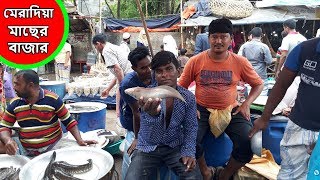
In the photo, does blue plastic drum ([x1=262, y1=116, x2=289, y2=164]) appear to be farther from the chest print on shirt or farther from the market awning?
the market awning

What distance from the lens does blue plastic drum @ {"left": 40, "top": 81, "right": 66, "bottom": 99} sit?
670 cm

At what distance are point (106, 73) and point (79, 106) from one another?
4.16 metres

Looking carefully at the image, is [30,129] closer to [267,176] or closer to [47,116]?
[47,116]

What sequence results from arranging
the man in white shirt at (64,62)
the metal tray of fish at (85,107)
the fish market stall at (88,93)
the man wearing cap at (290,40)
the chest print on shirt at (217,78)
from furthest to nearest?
the man in white shirt at (64,62)
the fish market stall at (88,93)
the man wearing cap at (290,40)
the metal tray of fish at (85,107)
the chest print on shirt at (217,78)

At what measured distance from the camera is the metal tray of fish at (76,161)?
93.2 inches

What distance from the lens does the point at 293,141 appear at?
86.7 inches

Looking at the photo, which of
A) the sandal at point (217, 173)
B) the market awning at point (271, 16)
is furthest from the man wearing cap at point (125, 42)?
the sandal at point (217, 173)

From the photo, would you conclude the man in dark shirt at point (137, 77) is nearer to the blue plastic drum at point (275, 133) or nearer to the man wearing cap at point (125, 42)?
the blue plastic drum at point (275, 133)

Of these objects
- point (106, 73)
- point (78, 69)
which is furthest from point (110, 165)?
point (78, 69)

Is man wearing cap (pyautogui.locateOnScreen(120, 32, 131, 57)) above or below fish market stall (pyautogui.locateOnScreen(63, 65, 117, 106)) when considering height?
above

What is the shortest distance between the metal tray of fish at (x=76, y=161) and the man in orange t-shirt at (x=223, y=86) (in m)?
0.86

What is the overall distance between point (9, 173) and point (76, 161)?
537 mm

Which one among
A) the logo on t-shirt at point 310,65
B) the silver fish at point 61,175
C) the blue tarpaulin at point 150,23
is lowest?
the silver fish at point 61,175

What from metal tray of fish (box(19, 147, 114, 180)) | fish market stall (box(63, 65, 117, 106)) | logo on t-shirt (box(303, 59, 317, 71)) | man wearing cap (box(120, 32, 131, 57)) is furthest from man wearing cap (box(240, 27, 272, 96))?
metal tray of fish (box(19, 147, 114, 180))
